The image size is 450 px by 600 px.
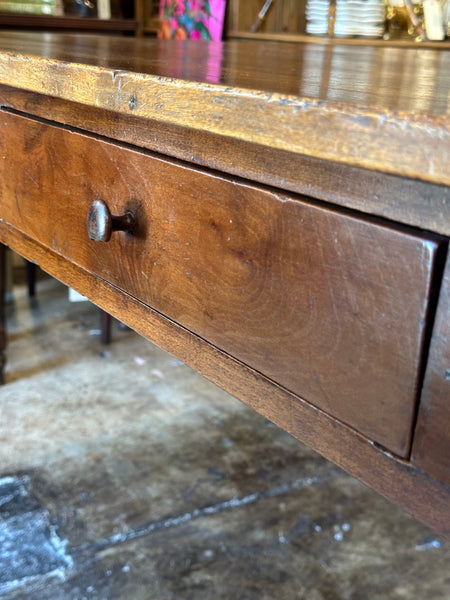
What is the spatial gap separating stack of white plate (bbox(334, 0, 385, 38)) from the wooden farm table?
1619 mm

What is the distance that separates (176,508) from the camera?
4.36ft

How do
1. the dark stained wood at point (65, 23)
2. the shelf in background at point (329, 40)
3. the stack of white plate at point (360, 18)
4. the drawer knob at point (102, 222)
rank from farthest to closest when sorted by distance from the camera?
the dark stained wood at point (65, 23), the stack of white plate at point (360, 18), the shelf in background at point (329, 40), the drawer knob at point (102, 222)

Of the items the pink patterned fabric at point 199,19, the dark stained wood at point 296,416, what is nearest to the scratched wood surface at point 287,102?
the dark stained wood at point 296,416

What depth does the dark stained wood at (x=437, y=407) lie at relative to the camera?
0.34 metres

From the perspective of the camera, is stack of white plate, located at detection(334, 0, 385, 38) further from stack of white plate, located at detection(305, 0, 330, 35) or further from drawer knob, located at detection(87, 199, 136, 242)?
drawer knob, located at detection(87, 199, 136, 242)

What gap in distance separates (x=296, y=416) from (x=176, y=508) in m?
0.95

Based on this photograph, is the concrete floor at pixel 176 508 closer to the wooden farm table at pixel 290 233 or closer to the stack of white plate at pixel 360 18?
the wooden farm table at pixel 290 233

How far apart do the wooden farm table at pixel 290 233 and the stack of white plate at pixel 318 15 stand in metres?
1.69

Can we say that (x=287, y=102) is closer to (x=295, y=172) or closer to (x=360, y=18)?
(x=295, y=172)

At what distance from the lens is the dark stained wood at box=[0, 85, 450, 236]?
0.34m

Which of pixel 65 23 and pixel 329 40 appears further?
pixel 65 23

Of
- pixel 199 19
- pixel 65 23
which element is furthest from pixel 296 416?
pixel 65 23

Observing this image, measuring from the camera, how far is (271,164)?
416 mm

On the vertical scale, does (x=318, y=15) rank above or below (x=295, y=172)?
above
